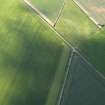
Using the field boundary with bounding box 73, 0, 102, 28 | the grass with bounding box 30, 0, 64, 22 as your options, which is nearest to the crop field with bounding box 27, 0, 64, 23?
the grass with bounding box 30, 0, 64, 22

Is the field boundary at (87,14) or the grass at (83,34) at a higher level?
the field boundary at (87,14)

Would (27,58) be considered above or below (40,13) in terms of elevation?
below

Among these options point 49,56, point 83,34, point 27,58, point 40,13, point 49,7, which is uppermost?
point 49,7

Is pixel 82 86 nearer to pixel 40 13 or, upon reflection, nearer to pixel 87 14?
pixel 40 13

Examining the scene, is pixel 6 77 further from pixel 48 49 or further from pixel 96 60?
pixel 96 60

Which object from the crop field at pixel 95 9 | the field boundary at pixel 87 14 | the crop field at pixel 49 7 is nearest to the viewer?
the crop field at pixel 49 7

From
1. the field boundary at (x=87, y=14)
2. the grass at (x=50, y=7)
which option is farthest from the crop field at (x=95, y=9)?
the grass at (x=50, y=7)

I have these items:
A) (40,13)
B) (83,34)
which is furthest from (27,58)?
(83,34)

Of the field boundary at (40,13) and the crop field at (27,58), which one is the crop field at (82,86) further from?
the field boundary at (40,13)
